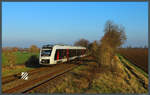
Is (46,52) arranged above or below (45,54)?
above

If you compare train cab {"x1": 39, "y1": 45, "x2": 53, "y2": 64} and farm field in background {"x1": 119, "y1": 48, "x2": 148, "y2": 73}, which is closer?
train cab {"x1": 39, "y1": 45, "x2": 53, "y2": 64}

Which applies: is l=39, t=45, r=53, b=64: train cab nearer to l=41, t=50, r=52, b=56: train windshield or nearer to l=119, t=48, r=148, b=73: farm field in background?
l=41, t=50, r=52, b=56: train windshield

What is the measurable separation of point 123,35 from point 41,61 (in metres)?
30.1

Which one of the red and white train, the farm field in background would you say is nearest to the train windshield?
the red and white train

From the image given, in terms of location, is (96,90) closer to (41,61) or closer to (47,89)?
(47,89)

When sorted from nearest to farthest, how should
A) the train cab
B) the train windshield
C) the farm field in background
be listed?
the train cab, the train windshield, the farm field in background

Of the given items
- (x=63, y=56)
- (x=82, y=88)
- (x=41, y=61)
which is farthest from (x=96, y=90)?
(x=63, y=56)

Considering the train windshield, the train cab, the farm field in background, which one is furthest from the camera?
the farm field in background

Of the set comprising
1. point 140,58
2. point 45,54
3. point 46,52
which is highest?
point 46,52

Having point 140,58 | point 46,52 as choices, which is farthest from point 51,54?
point 140,58

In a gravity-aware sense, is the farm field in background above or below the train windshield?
below

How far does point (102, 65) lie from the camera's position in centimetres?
2239

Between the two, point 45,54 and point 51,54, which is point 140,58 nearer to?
point 51,54

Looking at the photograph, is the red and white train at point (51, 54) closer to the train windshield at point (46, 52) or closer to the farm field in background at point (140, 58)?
the train windshield at point (46, 52)
